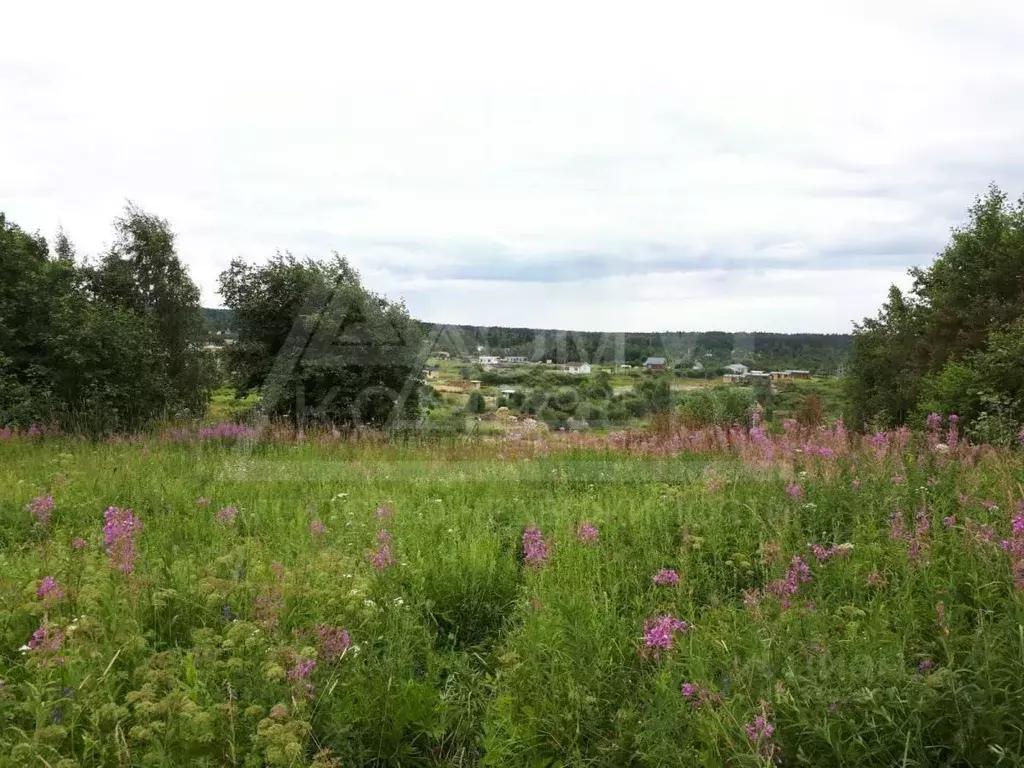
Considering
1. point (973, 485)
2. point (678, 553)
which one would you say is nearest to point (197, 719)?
point (678, 553)

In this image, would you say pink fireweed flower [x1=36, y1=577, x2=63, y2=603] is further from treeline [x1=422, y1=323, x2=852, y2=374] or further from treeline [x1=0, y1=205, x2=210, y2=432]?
treeline [x1=422, y1=323, x2=852, y2=374]

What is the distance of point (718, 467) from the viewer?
6.56 meters

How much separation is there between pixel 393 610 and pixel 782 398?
18.4 meters

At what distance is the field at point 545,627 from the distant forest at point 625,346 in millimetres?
14599

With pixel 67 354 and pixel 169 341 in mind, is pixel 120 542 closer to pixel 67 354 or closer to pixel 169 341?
pixel 67 354

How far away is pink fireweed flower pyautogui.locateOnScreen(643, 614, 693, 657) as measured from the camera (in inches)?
97.3

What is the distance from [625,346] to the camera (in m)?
22.3

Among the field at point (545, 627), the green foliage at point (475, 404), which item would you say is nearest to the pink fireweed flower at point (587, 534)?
the field at point (545, 627)

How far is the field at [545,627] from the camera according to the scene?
1.99 metres

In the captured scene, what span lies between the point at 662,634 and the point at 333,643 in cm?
136

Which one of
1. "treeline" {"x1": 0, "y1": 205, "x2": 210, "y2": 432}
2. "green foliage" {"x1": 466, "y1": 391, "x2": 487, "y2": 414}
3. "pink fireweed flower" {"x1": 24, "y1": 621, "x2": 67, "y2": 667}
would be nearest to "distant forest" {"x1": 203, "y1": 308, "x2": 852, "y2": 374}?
"green foliage" {"x1": 466, "y1": 391, "x2": 487, "y2": 414}

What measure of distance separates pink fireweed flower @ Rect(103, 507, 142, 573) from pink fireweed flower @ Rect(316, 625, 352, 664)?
1.43 metres

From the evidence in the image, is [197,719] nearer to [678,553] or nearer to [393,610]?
[393,610]

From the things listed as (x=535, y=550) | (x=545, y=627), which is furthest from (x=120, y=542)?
(x=545, y=627)
